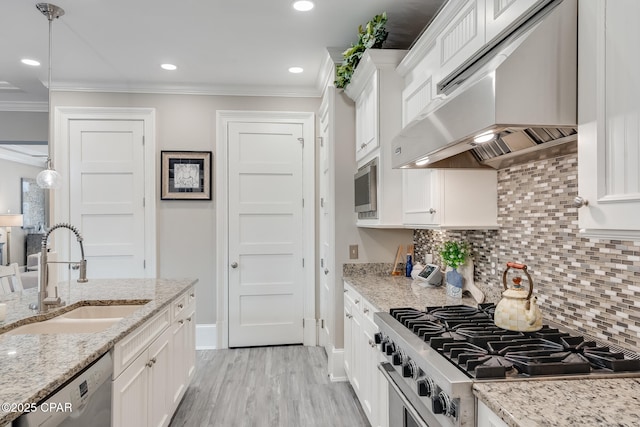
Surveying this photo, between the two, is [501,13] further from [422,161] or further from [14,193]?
[14,193]

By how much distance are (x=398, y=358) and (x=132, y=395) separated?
122 centimetres

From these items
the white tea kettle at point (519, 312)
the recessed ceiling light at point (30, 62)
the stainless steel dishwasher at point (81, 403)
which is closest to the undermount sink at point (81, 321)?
the stainless steel dishwasher at point (81, 403)

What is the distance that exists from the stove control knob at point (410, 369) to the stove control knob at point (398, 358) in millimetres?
27

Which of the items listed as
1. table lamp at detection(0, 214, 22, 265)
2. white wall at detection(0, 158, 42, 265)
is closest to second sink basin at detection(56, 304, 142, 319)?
table lamp at detection(0, 214, 22, 265)

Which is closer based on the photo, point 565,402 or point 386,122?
point 565,402

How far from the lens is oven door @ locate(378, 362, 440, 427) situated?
4.50 ft

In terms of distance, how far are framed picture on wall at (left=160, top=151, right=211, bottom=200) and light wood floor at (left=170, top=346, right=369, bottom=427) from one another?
5.37ft

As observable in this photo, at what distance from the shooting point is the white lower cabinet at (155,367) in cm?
165

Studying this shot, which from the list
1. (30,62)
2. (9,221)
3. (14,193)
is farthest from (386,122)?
(14,193)

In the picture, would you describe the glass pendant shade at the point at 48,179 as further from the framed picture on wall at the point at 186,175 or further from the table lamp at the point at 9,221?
the table lamp at the point at 9,221

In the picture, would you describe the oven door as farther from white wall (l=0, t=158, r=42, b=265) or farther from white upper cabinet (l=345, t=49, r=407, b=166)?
white wall (l=0, t=158, r=42, b=265)

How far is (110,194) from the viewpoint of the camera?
397 centimetres

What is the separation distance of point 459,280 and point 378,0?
72.3 inches

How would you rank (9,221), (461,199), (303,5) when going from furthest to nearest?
(9,221) < (303,5) < (461,199)
